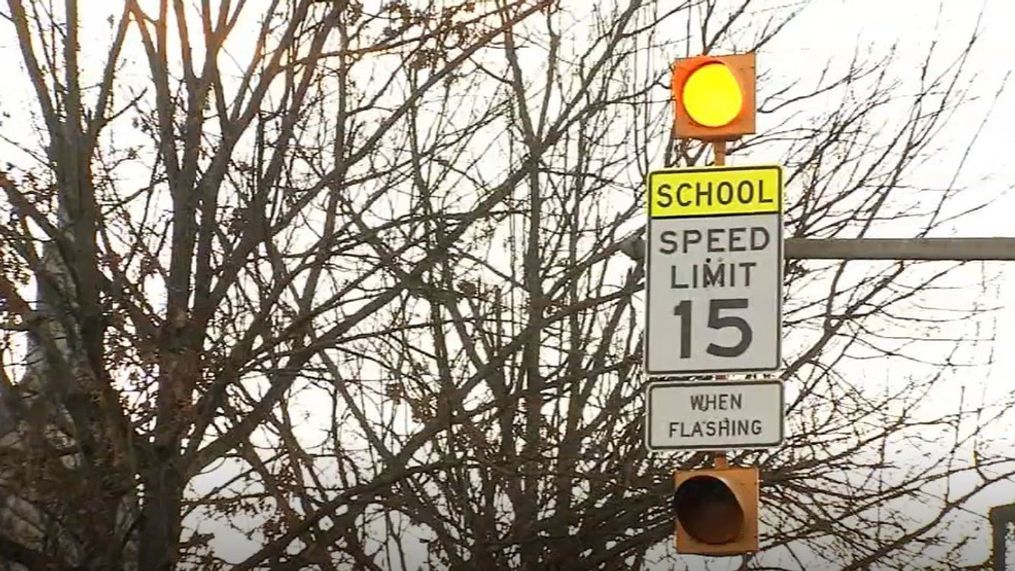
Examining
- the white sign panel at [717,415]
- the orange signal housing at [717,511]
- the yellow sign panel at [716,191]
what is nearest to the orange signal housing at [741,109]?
the yellow sign panel at [716,191]

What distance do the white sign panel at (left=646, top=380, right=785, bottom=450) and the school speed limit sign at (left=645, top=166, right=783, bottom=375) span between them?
0.11m

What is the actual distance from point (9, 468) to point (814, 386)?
25.8 feet

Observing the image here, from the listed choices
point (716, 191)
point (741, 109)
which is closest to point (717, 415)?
point (716, 191)

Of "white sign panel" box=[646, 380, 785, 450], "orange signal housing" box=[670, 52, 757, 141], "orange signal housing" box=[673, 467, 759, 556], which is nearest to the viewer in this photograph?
"orange signal housing" box=[673, 467, 759, 556]

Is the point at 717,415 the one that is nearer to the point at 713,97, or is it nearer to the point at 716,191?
the point at 716,191

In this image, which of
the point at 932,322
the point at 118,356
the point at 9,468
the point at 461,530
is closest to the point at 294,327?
the point at 118,356

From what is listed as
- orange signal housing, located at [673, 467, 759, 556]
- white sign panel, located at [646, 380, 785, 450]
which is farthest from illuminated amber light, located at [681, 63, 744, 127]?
orange signal housing, located at [673, 467, 759, 556]

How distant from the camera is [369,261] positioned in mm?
12086

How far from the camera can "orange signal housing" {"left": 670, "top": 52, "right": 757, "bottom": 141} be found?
7383 mm

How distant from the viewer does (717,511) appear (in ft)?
23.2

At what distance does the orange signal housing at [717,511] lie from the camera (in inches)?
277

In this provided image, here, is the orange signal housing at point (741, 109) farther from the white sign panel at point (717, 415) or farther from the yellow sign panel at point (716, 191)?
the white sign panel at point (717, 415)

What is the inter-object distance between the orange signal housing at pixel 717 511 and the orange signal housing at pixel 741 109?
1524mm

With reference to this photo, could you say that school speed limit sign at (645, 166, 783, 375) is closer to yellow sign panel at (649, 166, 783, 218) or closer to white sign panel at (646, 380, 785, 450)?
yellow sign panel at (649, 166, 783, 218)
